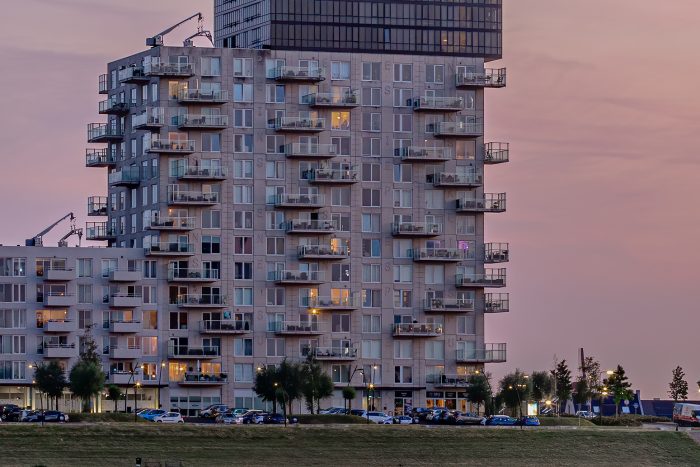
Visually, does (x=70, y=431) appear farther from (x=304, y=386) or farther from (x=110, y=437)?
(x=304, y=386)

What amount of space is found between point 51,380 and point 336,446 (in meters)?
38.2

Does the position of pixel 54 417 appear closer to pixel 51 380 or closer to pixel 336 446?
pixel 51 380

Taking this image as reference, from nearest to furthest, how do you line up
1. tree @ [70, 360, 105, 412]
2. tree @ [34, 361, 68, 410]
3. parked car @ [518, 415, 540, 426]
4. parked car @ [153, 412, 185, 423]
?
parked car @ [153, 412, 185, 423], tree @ [70, 360, 105, 412], parked car @ [518, 415, 540, 426], tree @ [34, 361, 68, 410]

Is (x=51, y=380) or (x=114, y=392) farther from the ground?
(x=51, y=380)

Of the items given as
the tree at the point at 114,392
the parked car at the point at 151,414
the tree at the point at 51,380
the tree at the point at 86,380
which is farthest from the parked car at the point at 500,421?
the tree at the point at 51,380

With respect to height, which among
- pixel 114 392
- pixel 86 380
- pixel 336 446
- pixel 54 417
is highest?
pixel 86 380

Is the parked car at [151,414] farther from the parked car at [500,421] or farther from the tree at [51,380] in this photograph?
the parked car at [500,421]

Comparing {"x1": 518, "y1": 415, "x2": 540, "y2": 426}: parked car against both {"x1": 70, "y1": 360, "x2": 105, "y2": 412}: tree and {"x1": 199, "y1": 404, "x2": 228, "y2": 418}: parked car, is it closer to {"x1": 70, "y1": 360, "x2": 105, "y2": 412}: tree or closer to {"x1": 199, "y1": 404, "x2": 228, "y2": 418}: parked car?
{"x1": 199, "y1": 404, "x2": 228, "y2": 418}: parked car

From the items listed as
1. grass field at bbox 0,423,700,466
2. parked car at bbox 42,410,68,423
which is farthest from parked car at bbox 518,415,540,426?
parked car at bbox 42,410,68,423

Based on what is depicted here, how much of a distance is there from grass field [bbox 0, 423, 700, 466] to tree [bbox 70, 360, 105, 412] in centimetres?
2551

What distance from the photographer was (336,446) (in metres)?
163

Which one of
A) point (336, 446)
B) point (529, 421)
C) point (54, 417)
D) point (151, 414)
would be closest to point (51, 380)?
point (151, 414)

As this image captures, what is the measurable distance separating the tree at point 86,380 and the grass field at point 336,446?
2551cm

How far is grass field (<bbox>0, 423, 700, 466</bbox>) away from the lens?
151500mm
